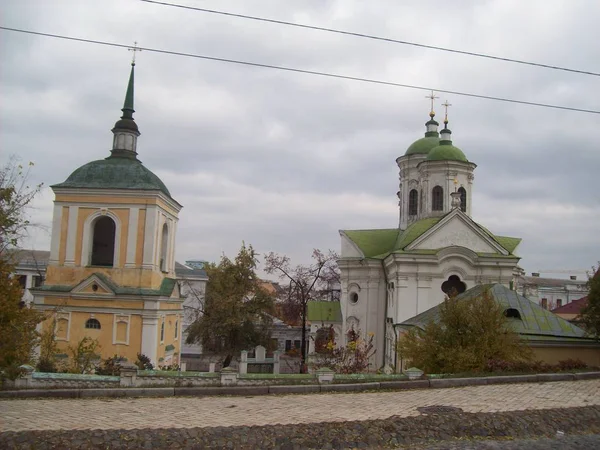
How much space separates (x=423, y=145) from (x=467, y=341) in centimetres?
2515

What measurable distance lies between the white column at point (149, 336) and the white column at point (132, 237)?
8.10ft

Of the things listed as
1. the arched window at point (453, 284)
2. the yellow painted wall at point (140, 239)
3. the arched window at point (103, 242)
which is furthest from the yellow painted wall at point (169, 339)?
the arched window at point (453, 284)

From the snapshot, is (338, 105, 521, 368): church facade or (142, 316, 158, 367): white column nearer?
(142, 316, 158, 367): white column

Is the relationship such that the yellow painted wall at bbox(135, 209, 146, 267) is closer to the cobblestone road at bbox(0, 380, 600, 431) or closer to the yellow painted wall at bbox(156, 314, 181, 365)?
the yellow painted wall at bbox(156, 314, 181, 365)

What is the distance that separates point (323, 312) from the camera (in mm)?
38594

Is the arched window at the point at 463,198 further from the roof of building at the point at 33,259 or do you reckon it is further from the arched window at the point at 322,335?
the roof of building at the point at 33,259

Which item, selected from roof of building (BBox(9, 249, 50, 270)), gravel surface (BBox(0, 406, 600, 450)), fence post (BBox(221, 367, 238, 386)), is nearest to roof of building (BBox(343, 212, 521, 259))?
fence post (BBox(221, 367, 238, 386))

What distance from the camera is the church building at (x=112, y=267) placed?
24.8 metres

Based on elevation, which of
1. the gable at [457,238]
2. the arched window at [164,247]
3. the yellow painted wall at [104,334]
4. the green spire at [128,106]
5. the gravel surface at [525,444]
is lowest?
the gravel surface at [525,444]

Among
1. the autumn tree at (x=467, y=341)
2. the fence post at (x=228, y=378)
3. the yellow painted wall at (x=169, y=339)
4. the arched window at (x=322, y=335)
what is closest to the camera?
the fence post at (x=228, y=378)

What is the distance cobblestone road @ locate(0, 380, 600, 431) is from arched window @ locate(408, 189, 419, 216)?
24.6m

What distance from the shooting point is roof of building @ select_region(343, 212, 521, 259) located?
33188mm

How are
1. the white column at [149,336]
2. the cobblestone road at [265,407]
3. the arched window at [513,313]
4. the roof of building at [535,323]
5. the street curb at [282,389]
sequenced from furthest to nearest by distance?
the white column at [149,336]
the arched window at [513,313]
the roof of building at [535,323]
the street curb at [282,389]
the cobblestone road at [265,407]

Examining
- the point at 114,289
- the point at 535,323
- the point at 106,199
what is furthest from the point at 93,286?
the point at 535,323
